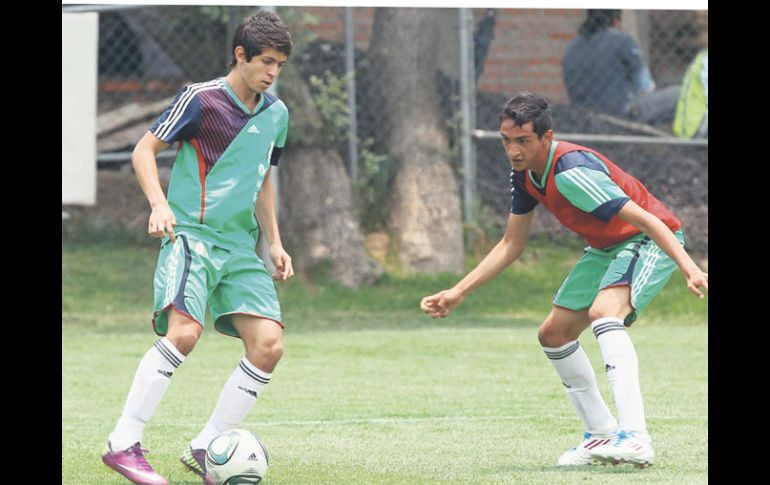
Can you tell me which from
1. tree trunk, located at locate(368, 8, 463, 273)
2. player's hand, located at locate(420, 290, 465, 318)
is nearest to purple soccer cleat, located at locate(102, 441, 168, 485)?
player's hand, located at locate(420, 290, 465, 318)

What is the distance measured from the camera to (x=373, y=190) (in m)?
14.2

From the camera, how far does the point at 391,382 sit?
8.82 meters

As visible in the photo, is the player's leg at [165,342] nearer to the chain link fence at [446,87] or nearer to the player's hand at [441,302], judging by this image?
the player's hand at [441,302]

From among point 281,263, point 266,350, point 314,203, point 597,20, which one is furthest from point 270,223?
point 597,20

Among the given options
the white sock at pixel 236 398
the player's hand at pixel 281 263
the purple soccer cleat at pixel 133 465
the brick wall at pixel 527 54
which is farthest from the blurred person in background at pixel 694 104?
the purple soccer cleat at pixel 133 465

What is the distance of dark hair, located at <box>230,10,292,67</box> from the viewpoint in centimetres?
562

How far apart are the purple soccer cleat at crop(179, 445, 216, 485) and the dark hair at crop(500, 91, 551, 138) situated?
1.87 metres

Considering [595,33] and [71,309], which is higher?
[595,33]

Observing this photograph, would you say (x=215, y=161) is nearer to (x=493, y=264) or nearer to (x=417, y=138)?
(x=493, y=264)

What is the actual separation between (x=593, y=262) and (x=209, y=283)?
5.76ft

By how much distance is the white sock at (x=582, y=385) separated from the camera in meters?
6.20
